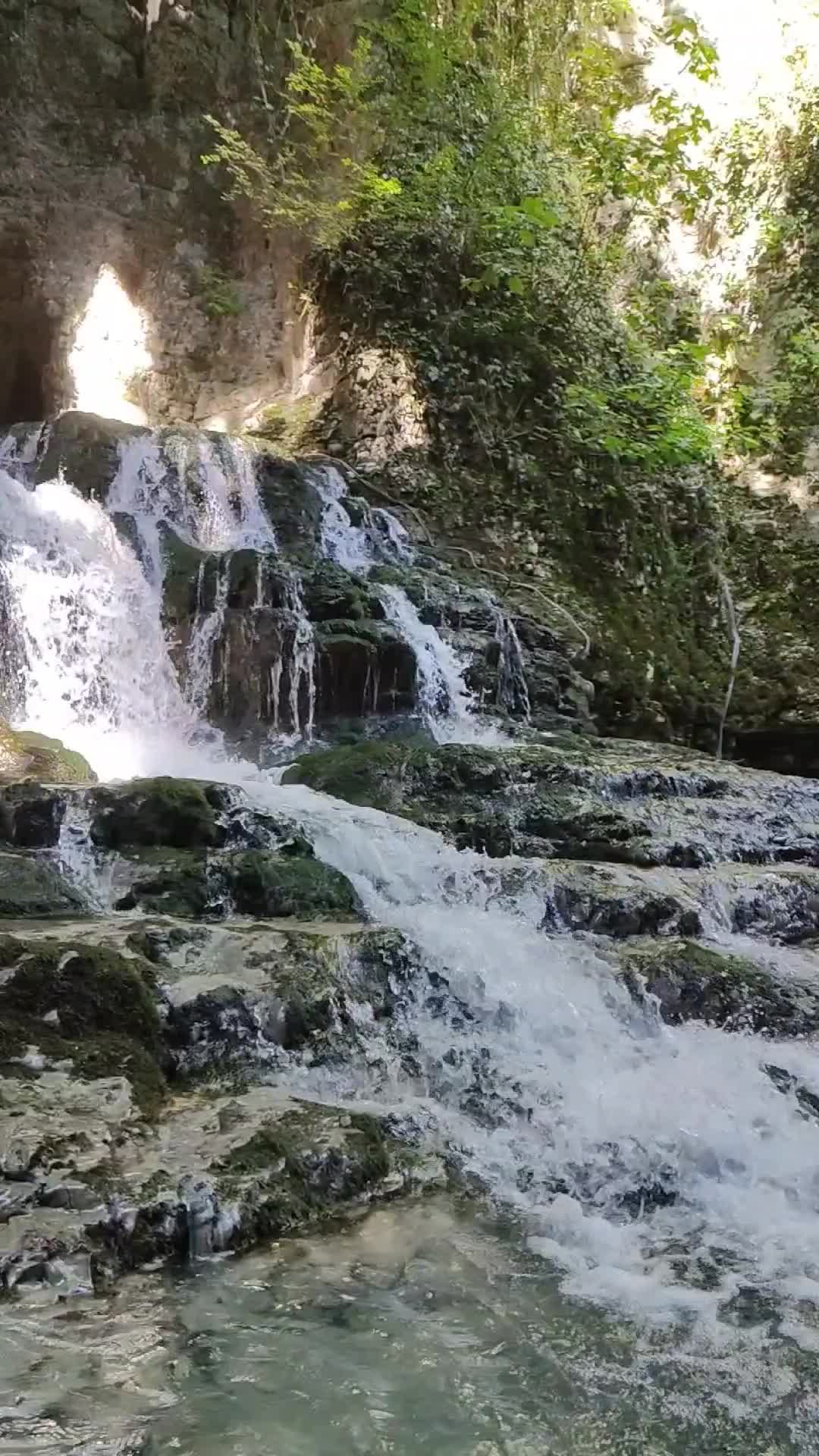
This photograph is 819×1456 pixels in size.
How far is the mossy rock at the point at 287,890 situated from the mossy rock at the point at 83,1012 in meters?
1.38

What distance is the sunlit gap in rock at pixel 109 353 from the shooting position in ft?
48.2

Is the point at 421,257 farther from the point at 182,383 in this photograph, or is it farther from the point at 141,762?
the point at 141,762

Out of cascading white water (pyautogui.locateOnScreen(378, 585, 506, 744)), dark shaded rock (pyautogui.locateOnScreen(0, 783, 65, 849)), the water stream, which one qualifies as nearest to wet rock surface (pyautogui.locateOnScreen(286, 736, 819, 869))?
the water stream

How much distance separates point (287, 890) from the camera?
17.4 ft

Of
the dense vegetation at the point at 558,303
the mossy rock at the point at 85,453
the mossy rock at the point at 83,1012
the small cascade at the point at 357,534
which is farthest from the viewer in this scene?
the dense vegetation at the point at 558,303

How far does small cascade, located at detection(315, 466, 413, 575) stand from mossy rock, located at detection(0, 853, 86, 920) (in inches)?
247

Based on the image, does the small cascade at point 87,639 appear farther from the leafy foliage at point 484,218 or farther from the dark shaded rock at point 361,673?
the leafy foliage at point 484,218

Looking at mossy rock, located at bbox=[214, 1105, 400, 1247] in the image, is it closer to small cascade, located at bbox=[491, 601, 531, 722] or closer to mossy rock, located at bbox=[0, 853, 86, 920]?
mossy rock, located at bbox=[0, 853, 86, 920]

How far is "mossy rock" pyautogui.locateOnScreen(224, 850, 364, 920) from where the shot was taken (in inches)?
207

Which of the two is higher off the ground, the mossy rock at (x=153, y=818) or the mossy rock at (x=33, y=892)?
the mossy rock at (x=153, y=818)

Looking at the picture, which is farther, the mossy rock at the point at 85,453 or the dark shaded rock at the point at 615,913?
the mossy rock at the point at 85,453

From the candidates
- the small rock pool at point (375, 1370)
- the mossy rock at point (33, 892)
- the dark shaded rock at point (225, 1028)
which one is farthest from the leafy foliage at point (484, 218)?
the small rock pool at point (375, 1370)

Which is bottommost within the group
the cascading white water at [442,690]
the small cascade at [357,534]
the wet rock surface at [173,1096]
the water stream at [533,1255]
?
the water stream at [533,1255]

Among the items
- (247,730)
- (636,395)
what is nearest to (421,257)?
(636,395)
